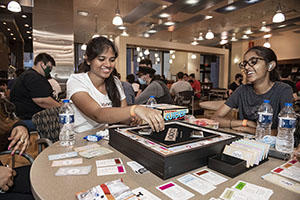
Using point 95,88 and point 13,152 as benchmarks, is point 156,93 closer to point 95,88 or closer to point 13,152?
point 95,88

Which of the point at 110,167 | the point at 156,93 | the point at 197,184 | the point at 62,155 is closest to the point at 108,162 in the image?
the point at 110,167

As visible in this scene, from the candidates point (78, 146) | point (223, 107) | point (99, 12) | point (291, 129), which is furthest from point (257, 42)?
point (78, 146)

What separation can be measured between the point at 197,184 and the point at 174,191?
0.10 metres

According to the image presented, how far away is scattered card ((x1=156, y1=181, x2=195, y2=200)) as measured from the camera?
0.65 meters

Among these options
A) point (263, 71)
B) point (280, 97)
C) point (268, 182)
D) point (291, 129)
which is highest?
point (263, 71)

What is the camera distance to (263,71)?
176cm

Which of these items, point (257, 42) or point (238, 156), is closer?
point (238, 156)

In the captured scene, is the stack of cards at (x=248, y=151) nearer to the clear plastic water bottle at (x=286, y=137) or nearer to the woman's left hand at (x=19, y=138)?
the clear plastic water bottle at (x=286, y=137)

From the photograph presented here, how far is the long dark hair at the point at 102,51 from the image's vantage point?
5.52ft

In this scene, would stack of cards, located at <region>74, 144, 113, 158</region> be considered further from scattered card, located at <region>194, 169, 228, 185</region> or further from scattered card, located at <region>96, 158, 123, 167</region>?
scattered card, located at <region>194, 169, 228, 185</region>

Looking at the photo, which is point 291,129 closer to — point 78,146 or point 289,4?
point 78,146

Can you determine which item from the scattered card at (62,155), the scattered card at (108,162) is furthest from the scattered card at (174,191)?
the scattered card at (62,155)

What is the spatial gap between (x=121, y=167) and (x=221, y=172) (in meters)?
0.43

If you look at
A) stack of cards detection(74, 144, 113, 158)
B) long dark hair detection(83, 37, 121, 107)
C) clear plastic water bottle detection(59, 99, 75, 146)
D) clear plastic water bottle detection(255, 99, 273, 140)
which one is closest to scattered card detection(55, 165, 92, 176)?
stack of cards detection(74, 144, 113, 158)
